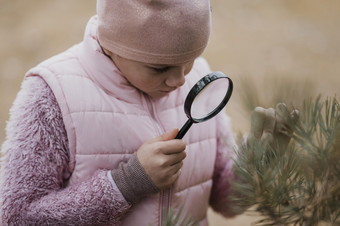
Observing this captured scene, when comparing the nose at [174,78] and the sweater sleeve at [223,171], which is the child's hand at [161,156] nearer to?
the nose at [174,78]

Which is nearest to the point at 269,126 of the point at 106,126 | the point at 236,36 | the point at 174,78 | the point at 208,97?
the point at 208,97

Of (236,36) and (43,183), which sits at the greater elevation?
(43,183)

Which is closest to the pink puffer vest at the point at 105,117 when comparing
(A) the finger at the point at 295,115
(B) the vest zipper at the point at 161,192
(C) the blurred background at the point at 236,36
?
(B) the vest zipper at the point at 161,192

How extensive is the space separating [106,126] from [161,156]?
0.13m

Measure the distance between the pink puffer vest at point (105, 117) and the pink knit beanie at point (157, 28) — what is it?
9 cm

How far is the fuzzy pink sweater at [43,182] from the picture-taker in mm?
917

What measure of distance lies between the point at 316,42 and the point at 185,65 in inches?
115

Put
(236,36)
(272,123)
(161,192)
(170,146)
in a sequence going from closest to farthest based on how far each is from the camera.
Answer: (272,123) → (170,146) → (161,192) → (236,36)

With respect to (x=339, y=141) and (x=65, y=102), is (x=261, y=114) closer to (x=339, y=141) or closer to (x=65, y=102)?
(x=339, y=141)

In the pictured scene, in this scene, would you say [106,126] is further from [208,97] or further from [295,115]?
[295,115]

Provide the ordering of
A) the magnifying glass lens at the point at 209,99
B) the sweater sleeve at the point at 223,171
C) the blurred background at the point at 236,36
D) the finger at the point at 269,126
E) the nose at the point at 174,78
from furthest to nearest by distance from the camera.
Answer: the blurred background at the point at 236,36 → the sweater sleeve at the point at 223,171 → the nose at the point at 174,78 → the magnifying glass lens at the point at 209,99 → the finger at the point at 269,126

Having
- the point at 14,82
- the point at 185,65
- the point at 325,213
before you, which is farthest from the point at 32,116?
the point at 14,82

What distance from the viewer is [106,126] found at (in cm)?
96

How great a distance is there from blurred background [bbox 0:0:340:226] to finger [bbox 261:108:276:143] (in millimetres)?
2025
